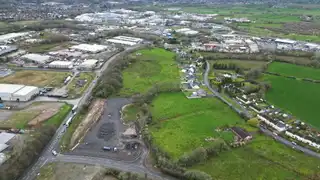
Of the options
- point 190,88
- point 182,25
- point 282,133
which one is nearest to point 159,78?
point 190,88

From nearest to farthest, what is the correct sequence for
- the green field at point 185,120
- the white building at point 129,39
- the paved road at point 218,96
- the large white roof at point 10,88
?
the green field at point 185,120 < the paved road at point 218,96 < the large white roof at point 10,88 < the white building at point 129,39

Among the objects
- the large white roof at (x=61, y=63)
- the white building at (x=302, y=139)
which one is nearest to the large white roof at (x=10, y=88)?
the large white roof at (x=61, y=63)

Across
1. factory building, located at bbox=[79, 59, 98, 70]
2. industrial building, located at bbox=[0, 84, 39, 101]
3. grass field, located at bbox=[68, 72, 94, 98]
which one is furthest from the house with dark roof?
factory building, located at bbox=[79, 59, 98, 70]

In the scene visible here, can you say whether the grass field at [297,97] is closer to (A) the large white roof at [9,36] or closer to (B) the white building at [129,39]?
(B) the white building at [129,39]

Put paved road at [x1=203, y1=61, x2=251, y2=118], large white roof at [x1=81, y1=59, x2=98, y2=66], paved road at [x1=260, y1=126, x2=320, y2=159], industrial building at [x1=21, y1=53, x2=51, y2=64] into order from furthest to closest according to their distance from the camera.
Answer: industrial building at [x1=21, y1=53, x2=51, y2=64] < large white roof at [x1=81, y1=59, x2=98, y2=66] < paved road at [x1=203, y1=61, x2=251, y2=118] < paved road at [x1=260, y1=126, x2=320, y2=159]

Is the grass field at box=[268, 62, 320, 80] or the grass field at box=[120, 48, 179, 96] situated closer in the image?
the grass field at box=[120, 48, 179, 96]

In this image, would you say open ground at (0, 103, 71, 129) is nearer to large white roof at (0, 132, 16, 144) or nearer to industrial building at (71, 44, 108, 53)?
large white roof at (0, 132, 16, 144)
